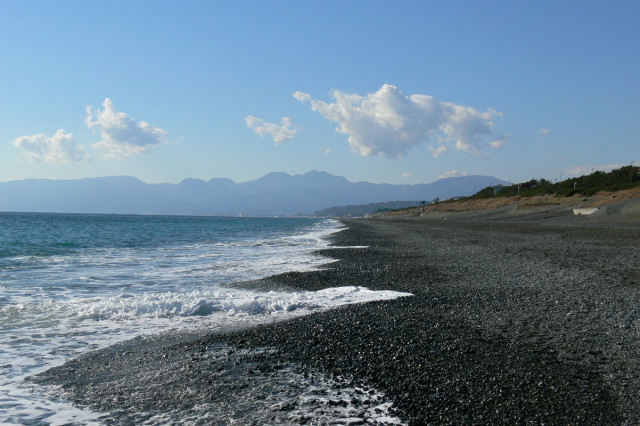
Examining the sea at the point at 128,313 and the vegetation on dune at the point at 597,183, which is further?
the vegetation on dune at the point at 597,183

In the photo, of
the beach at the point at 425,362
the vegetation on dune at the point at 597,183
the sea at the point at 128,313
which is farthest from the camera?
the vegetation on dune at the point at 597,183

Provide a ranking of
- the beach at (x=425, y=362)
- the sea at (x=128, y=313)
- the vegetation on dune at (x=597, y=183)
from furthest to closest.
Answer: the vegetation on dune at (x=597, y=183), the sea at (x=128, y=313), the beach at (x=425, y=362)

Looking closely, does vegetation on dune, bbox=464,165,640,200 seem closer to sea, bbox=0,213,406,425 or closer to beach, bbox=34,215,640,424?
sea, bbox=0,213,406,425

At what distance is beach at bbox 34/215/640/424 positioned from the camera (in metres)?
4.89

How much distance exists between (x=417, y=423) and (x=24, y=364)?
568 cm

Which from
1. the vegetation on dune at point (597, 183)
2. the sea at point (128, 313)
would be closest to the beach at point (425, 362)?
the sea at point (128, 313)

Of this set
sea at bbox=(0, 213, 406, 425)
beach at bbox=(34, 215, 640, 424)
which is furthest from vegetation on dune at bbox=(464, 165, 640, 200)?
beach at bbox=(34, 215, 640, 424)

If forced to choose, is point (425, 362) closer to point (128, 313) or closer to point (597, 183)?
point (128, 313)

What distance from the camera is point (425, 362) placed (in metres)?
6.17

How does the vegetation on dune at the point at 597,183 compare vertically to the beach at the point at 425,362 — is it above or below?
above

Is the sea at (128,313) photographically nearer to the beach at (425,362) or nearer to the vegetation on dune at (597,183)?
the beach at (425,362)

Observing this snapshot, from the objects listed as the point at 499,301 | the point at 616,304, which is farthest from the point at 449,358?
the point at 616,304

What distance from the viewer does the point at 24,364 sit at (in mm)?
6723

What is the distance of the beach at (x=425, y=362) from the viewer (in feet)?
16.0
